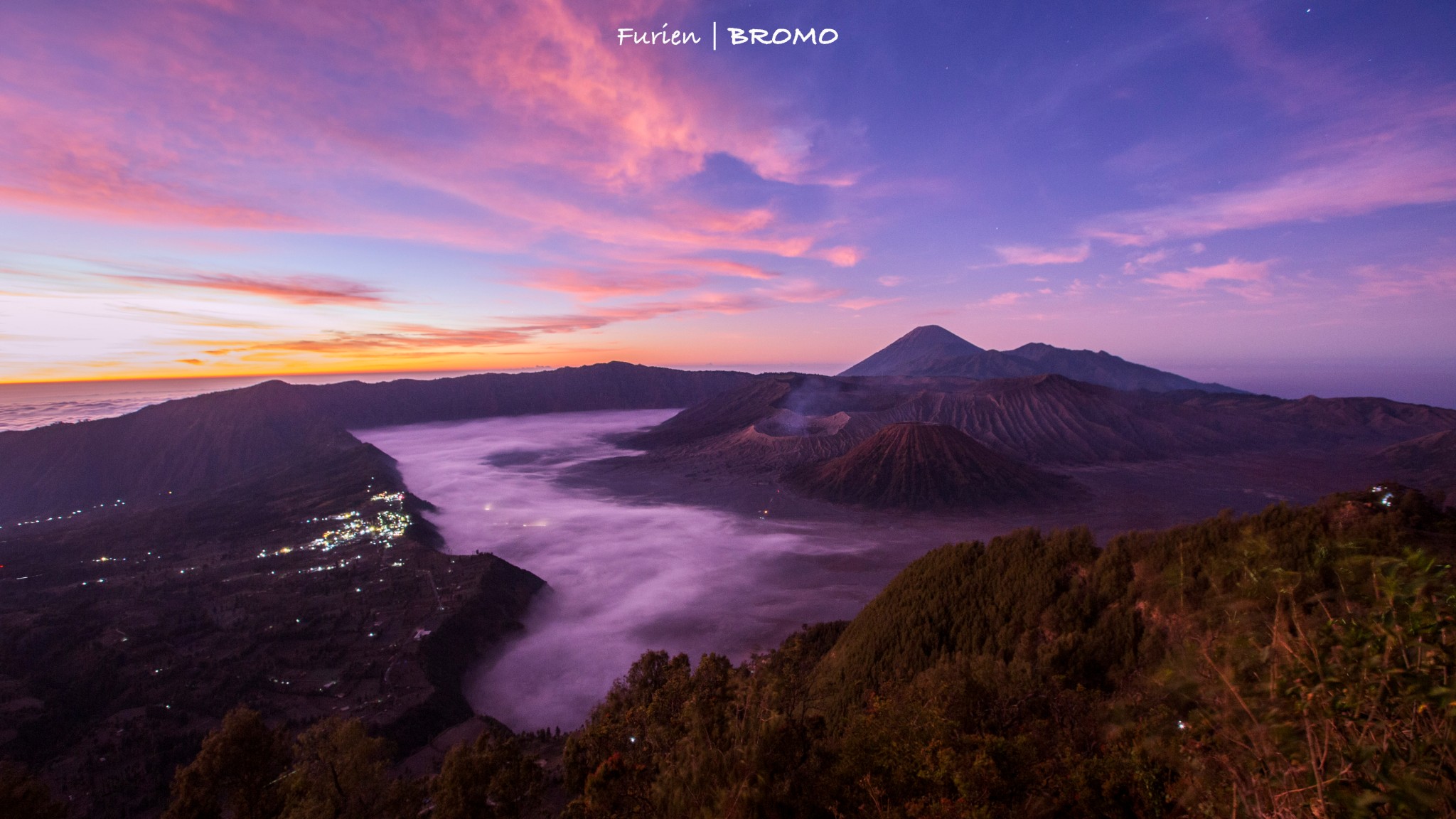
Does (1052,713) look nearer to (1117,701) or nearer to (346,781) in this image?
(1117,701)

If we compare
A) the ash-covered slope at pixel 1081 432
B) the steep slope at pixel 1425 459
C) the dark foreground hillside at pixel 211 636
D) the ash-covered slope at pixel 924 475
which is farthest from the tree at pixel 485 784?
the steep slope at pixel 1425 459

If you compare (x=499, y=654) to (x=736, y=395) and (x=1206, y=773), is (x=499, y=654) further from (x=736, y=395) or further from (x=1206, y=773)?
(x=736, y=395)

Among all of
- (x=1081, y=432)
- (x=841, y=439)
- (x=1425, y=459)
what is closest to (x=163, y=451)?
(x=841, y=439)

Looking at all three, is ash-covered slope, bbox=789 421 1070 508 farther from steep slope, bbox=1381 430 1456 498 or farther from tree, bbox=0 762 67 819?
tree, bbox=0 762 67 819

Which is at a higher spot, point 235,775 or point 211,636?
point 235,775

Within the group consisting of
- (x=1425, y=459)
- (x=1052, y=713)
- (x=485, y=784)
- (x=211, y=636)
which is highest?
(x=1425, y=459)

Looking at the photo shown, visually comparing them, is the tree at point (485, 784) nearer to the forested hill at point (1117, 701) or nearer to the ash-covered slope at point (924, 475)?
the forested hill at point (1117, 701)

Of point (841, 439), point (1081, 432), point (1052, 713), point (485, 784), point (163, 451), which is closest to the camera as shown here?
point (1052, 713)

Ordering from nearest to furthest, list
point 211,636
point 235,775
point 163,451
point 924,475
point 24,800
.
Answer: point 24,800, point 235,775, point 211,636, point 924,475, point 163,451
